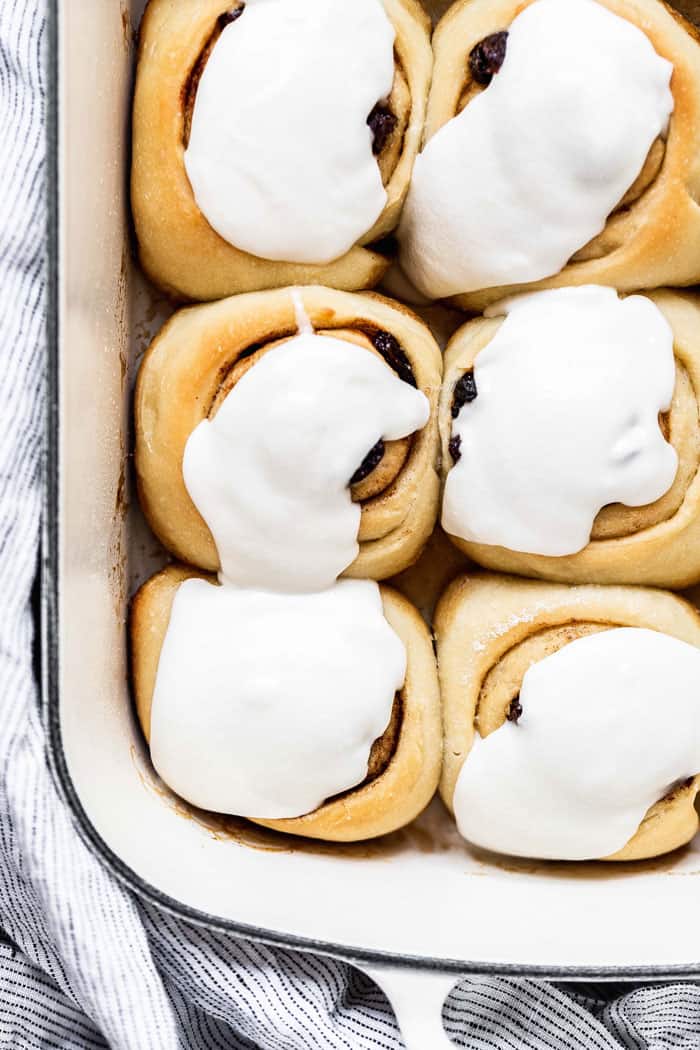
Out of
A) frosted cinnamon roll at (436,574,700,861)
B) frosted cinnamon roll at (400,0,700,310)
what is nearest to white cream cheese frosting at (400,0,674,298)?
frosted cinnamon roll at (400,0,700,310)

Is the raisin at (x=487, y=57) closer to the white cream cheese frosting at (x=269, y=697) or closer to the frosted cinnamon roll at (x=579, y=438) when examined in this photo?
the frosted cinnamon roll at (x=579, y=438)

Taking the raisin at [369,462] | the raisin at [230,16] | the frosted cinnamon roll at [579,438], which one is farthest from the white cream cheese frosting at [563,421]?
the raisin at [230,16]

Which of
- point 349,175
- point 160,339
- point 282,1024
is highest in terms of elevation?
point 349,175

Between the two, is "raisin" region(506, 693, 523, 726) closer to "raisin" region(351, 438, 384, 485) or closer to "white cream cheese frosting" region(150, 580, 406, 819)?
"white cream cheese frosting" region(150, 580, 406, 819)

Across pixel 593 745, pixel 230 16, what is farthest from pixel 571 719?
pixel 230 16

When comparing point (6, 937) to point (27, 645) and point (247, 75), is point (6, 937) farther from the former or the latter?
point (247, 75)

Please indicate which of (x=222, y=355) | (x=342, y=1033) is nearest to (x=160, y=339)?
(x=222, y=355)
